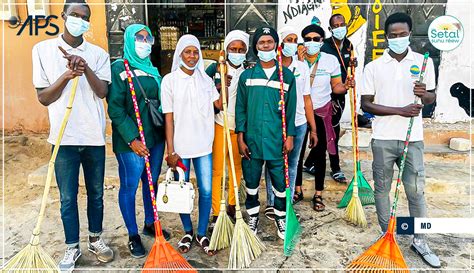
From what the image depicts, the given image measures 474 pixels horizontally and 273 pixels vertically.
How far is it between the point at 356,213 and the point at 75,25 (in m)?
3.09

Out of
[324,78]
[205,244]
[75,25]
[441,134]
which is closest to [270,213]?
[205,244]

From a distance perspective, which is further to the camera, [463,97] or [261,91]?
[463,97]

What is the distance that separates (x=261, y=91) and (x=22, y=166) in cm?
410

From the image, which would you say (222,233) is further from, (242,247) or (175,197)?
(175,197)

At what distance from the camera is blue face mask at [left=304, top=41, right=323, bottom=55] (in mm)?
3750

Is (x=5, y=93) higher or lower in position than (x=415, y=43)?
lower

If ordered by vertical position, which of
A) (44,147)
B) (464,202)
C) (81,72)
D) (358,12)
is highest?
(358,12)

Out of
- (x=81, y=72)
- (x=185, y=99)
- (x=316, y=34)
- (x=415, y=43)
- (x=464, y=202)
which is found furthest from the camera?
(x=415, y=43)

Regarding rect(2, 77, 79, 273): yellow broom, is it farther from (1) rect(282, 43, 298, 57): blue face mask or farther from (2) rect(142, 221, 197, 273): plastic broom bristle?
(1) rect(282, 43, 298, 57): blue face mask

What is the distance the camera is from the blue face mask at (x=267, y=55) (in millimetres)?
3117

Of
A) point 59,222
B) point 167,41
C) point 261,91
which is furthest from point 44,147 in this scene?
point 261,91

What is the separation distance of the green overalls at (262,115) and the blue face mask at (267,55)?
0.29 feet

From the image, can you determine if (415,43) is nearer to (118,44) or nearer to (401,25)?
(401,25)

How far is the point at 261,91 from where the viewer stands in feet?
10.3
